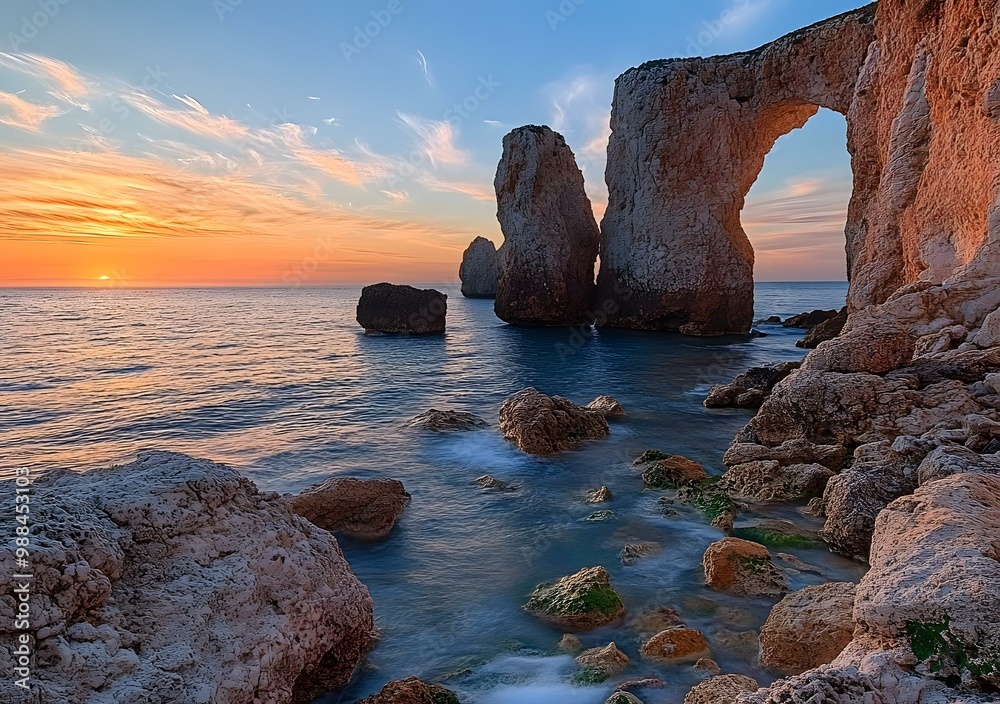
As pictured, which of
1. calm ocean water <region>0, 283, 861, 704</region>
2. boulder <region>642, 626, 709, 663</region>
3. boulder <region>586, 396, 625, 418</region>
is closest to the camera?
boulder <region>642, 626, 709, 663</region>

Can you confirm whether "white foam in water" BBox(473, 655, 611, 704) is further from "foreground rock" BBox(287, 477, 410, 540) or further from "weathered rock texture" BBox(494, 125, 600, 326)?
"weathered rock texture" BBox(494, 125, 600, 326)

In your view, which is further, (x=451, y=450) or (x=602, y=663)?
(x=451, y=450)

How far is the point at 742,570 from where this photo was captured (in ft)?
14.7

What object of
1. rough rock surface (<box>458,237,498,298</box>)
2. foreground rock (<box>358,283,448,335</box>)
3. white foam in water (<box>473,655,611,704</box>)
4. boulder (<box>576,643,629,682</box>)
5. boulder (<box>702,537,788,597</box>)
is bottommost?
white foam in water (<box>473,655,611,704</box>)

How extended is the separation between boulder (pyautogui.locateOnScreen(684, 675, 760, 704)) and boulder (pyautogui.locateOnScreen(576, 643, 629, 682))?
0.48 meters

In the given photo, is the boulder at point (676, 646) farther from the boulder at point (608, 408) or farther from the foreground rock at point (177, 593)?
the boulder at point (608, 408)

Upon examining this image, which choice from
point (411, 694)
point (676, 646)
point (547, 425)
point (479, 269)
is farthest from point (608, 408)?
point (479, 269)

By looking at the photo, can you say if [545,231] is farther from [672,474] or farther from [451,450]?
[672,474]

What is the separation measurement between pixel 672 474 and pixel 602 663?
3781 mm

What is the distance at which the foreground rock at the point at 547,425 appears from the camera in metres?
8.61

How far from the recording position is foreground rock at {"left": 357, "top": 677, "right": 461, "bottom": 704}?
2.96 m

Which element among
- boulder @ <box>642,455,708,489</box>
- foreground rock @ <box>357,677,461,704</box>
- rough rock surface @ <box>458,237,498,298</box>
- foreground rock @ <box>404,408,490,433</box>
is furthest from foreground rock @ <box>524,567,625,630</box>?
rough rock surface @ <box>458,237,498,298</box>

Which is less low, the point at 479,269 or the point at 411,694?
the point at 479,269

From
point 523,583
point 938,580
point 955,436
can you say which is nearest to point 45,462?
point 523,583
